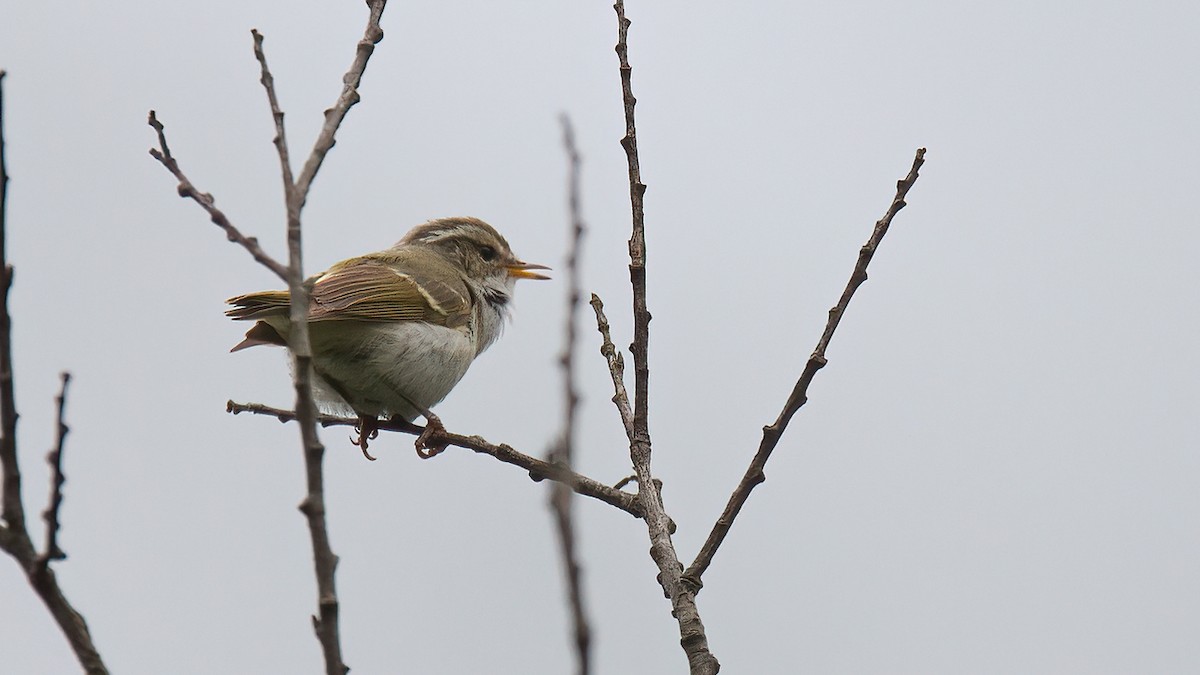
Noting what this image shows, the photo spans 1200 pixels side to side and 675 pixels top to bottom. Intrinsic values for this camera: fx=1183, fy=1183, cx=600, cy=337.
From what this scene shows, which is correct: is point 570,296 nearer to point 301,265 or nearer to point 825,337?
point 301,265

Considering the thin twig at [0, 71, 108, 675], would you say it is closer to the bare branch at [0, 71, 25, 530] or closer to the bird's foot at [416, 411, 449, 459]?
the bare branch at [0, 71, 25, 530]

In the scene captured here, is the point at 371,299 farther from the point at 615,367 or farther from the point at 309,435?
the point at 309,435

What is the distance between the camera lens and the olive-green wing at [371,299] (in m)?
4.94

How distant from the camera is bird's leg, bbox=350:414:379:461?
227 inches

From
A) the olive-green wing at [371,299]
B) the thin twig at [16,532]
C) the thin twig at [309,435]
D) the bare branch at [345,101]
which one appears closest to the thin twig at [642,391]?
the bare branch at [345,101]

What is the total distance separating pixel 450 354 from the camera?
598 centimetres

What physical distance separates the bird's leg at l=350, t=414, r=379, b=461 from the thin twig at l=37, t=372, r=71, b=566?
3.84 meters

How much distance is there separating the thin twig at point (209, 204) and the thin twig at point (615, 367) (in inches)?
64.3

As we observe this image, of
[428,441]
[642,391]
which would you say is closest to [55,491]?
[642,391]

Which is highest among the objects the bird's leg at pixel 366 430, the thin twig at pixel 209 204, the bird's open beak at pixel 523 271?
the bird's open beak at pixel 523 271

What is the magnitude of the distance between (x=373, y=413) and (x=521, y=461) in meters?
2.09

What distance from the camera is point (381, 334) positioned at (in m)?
5.67

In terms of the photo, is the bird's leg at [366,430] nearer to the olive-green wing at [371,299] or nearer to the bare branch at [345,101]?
the olive-green wing at [371,299]

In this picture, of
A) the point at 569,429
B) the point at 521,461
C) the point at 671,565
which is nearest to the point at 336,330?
the point at 521,461
